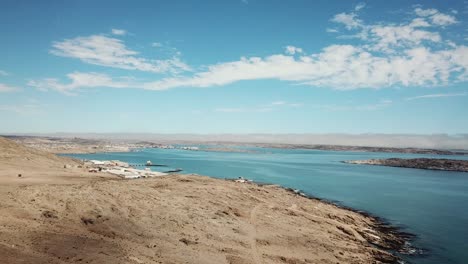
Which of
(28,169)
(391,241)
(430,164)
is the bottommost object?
(391,241)

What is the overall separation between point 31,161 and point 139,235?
29.0 m

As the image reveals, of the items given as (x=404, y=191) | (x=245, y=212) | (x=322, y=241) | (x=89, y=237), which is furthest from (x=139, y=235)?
(x=404, y=191)

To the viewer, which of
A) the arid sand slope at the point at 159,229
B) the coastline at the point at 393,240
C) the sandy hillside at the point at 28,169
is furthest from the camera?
the sandy hillside at the point at 28,169

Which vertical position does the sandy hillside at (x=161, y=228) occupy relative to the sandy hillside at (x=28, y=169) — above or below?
below

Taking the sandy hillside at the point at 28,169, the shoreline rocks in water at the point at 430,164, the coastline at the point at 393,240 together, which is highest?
the sandy hillside at the point at 28,169

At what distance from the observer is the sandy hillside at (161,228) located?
18.4 metres

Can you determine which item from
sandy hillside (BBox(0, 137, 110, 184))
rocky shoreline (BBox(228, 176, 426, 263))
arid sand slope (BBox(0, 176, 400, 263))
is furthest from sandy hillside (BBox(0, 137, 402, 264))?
sandy hillside (BBox(0, 137, 110, 184))

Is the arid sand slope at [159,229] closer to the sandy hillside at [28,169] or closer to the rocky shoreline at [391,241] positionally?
the rocky shoreline at [391,241]

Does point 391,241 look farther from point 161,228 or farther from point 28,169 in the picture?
point 28,169

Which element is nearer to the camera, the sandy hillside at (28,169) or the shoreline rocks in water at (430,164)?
the sandy hillside at (28,169)

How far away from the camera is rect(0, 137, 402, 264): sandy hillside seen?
18438mm

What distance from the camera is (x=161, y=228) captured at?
2373cm

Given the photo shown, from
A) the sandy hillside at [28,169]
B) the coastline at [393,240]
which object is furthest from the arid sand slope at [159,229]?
the sandy hillside at [28,169]

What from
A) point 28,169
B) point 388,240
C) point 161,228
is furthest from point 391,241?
point 28,169
